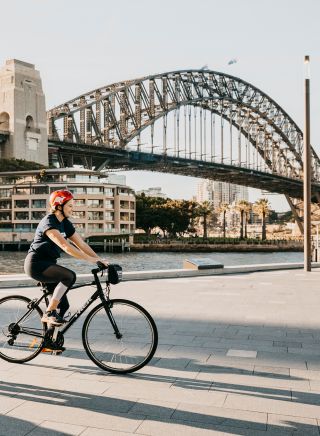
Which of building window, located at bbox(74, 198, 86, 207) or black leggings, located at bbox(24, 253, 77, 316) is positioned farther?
building window, located at bbox(74, 198, 86, 207)

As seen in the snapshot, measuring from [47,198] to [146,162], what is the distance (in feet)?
54.4

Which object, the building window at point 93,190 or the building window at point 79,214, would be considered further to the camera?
the building window at point 93,190

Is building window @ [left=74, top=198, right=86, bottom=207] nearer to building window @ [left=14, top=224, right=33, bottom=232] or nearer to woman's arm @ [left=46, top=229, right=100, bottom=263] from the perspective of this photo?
building window @ [left=14, top=224, right=33, bottom=232]

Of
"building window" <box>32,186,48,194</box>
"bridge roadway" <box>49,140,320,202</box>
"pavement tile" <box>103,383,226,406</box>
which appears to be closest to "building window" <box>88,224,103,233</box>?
"building window" <box>32,186,48,194</box>

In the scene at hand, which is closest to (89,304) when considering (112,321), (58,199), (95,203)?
(112,321)

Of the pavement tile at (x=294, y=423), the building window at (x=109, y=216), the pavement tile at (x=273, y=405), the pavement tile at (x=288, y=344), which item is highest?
the building window at (x=109, y=216)

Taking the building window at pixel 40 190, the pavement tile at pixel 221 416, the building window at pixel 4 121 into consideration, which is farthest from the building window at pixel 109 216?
the pavement tile at pixel 221 416

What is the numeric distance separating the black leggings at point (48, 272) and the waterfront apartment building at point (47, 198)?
2922 inches

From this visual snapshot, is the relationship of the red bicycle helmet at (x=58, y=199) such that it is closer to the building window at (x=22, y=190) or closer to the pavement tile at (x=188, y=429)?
the pavement tile at (x=188, y=429)

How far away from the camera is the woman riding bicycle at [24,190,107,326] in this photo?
5457mm

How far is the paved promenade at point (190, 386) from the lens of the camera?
3957mm

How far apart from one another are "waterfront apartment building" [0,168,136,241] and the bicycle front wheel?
7439 cm

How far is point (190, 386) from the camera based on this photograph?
4.89m

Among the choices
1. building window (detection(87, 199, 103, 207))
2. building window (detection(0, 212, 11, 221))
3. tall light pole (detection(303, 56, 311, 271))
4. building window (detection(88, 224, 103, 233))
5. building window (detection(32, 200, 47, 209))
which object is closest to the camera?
tall light pole (detection(303, 56, 311, 271))
